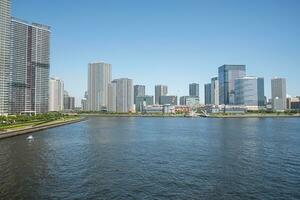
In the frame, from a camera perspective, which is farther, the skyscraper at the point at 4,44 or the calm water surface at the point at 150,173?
the skyscraper at the point at 4,44

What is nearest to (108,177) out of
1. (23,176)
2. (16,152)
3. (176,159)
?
(23,176)

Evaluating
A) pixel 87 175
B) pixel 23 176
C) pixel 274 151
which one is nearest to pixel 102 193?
pixel 87 175

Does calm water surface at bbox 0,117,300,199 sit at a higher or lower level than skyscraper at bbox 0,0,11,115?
lower

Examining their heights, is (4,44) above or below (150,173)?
above

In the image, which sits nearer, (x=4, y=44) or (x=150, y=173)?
(x=150, y=173)

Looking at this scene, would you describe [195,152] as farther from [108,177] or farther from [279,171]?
[108,177]

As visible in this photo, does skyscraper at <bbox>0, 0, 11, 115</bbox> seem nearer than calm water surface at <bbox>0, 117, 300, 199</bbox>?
No

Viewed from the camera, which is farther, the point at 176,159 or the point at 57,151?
the point at 57,151

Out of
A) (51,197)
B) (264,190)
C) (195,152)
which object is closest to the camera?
(51,197)

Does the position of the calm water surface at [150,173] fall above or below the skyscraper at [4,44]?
below

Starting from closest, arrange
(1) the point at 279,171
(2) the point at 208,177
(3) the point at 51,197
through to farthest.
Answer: (3) the point at 51,197, (2) the point at 208,177, (1) the point at 279,171
